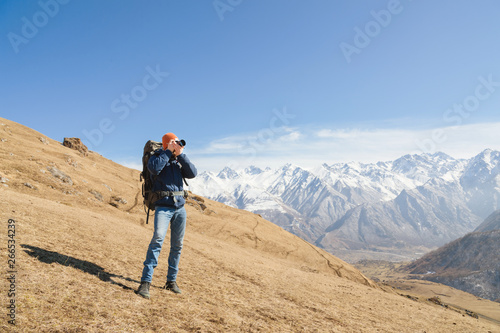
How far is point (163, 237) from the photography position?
690 centimetres

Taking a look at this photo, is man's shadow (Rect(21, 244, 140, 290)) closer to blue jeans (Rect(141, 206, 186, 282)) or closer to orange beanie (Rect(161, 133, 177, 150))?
blue jeans (Rect(141, 206, 186, 282))

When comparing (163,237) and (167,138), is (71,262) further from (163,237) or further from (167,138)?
(167,138)

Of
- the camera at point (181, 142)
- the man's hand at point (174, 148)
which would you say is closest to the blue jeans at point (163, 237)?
the man's hand at point (174, 148)

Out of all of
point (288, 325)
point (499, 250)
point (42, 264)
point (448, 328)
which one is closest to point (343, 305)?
point (448, 328)

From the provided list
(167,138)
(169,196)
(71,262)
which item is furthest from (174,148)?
(71,262)

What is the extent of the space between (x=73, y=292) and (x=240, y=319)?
3.63 meters

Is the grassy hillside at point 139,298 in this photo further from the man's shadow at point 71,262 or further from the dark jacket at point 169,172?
the dark jacket at point 169,172

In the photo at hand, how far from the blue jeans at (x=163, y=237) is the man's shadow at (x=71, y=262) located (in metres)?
0.74

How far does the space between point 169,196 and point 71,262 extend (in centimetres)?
321

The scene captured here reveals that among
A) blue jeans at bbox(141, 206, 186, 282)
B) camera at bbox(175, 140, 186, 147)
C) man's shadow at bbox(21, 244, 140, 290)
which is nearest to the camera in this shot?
blue jeans at bbox(141, 206, 186, 282)

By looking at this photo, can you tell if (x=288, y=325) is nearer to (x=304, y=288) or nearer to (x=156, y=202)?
(x=156, y=202)

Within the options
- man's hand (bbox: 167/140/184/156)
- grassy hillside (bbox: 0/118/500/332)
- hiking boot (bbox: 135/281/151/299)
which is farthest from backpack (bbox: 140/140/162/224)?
grassy hillside (bbox: 0/118/500/332)

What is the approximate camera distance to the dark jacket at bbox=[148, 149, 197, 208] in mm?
6863

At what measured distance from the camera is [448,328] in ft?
34.1
